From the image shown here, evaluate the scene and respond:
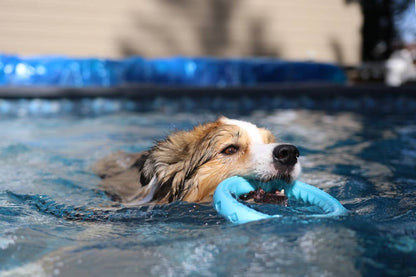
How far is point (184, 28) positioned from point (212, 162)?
1095 cm

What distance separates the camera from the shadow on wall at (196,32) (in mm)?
13180

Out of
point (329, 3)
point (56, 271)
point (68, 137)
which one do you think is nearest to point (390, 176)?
point (56, 271)

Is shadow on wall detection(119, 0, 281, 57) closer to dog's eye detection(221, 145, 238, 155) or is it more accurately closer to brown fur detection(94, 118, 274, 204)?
brown fur detection(94, 118, 274, 204)

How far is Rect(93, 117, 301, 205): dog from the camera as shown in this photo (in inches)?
116

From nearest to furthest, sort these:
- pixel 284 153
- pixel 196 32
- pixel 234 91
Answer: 1. pixel 284 153
2. pixel 234 91
3. pixel 196 32

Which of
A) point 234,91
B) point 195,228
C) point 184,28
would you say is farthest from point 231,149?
point 184,28

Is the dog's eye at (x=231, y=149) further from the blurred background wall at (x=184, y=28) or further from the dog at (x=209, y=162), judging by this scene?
the blurred background wall at (x=184, y=28)

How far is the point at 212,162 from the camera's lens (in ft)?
10.3

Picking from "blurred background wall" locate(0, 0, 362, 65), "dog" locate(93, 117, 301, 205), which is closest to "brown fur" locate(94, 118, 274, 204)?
"dog" locate(93, 117, 301, 205)

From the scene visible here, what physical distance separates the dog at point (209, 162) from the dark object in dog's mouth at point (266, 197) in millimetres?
102

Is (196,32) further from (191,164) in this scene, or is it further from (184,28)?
(191,164)

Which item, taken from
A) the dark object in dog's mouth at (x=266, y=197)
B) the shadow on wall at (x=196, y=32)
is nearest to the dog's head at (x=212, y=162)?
the dark object in dog's mouth at (x=266, y=197)

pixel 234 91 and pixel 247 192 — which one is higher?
→ pixel 234 91

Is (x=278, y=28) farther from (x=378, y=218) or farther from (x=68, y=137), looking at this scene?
(x=378, y=218)
